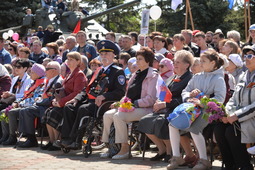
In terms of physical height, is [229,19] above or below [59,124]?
above

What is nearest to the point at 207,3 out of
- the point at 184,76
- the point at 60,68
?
the point at 60,68

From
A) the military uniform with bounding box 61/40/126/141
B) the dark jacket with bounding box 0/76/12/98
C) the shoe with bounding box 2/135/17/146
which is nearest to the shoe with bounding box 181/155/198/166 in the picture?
the military uniform with bounding box 61/40/126/141

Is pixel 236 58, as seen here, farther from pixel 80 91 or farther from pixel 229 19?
pixel 229 19

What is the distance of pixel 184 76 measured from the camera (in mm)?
8047

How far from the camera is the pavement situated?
763cm

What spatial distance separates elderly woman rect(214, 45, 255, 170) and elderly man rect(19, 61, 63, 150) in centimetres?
400

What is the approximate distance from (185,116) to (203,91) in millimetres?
526

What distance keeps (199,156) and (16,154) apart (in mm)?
3465

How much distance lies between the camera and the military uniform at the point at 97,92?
29.7ft

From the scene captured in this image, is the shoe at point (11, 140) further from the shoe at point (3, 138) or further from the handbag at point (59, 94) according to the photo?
the handbag at point (59, 94)

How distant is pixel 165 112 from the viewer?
805cm

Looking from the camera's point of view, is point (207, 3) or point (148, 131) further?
point (207, 3)

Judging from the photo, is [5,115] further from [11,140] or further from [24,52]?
[24,52]

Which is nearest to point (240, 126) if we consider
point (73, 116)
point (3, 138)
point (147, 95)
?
point (147, 95)
